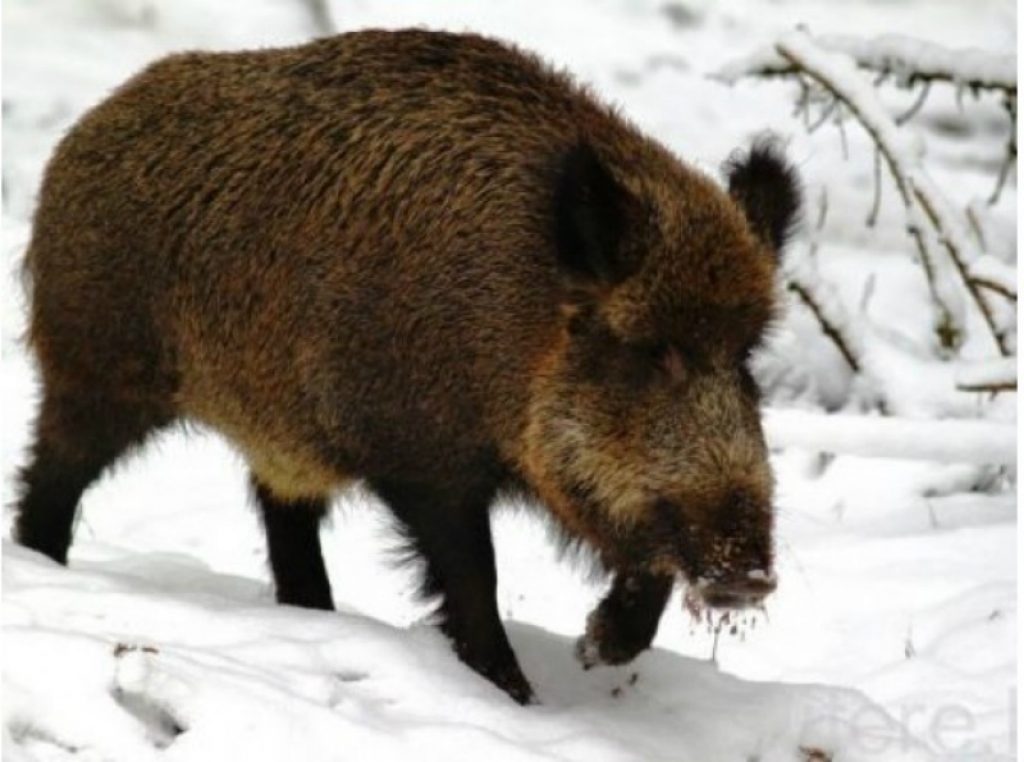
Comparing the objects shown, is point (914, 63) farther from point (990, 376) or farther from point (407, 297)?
point (407, 297)

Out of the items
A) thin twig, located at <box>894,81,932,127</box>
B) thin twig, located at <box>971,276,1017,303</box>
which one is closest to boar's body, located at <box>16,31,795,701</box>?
thin twig, located at <box>971,276,1017,303</box>

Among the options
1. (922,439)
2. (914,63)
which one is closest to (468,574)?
(922,439)

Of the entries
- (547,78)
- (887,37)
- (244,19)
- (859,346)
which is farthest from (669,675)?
(244,19)

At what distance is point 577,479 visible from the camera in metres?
5.34

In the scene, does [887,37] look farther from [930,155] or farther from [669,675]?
[669,675]

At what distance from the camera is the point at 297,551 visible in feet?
21.4

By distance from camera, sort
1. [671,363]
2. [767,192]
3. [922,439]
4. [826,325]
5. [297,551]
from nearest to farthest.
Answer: [671,363] < [767,192] < [297,551] < [922,439] < [826,325]

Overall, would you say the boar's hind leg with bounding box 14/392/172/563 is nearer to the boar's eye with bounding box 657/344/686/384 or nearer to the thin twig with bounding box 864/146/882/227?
the boar's eye with bounding box 657/344/686/384

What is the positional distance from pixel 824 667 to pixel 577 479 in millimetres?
1882

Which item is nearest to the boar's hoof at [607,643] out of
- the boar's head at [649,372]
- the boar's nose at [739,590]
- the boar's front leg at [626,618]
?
the boar's front leg at [626,618]

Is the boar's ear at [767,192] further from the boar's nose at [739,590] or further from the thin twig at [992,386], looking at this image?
the thin twig at [992,386]

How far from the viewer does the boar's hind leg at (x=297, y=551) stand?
6484mm

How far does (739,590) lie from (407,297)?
1.21 m

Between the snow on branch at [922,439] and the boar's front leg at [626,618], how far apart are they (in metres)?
2.14
